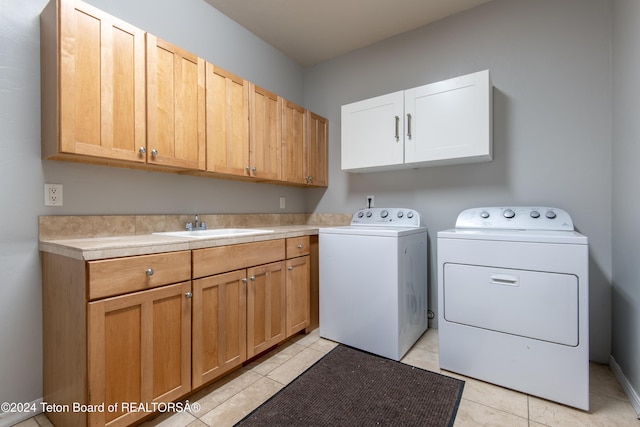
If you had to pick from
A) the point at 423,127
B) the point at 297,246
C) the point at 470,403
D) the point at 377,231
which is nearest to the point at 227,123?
the point at 297,246

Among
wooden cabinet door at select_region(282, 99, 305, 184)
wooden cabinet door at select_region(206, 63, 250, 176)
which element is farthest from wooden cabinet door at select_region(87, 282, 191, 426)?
wooden cabinet door at select_region(282, 99, 305, 184)

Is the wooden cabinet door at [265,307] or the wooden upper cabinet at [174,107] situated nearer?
the wooden upper cabinet at [174,107]

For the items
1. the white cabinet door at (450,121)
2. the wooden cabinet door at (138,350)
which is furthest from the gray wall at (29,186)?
the white cabinet door at (450,121)

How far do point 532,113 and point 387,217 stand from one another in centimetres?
132

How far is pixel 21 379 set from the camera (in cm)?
148

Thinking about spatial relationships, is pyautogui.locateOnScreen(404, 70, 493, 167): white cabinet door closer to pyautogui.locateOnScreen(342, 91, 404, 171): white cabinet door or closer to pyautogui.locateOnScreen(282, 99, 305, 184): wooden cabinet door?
pyautogui.locateOnScreen(342, 91, 404, 171): white cabinet door

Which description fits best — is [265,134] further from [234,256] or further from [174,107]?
[234,256]

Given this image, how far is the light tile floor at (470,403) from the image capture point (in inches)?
56.4

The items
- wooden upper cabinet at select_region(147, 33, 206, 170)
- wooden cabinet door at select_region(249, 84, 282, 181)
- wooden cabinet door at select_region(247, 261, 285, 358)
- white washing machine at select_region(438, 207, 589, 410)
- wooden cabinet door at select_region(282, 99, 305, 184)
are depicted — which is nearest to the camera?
white washing machine at select_region(438, 207, 589, 410)

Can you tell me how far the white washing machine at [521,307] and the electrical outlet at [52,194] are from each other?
2.23 meters

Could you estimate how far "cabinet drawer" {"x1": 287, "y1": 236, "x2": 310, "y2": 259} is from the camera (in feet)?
7.27

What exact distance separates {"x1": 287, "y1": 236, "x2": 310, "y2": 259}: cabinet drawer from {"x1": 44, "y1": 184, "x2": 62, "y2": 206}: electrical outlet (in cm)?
136

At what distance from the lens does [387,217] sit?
2.64 meters

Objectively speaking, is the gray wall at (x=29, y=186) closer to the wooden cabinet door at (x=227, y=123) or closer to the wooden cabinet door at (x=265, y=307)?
the wooden cabinet door at (x=227, y=123)
